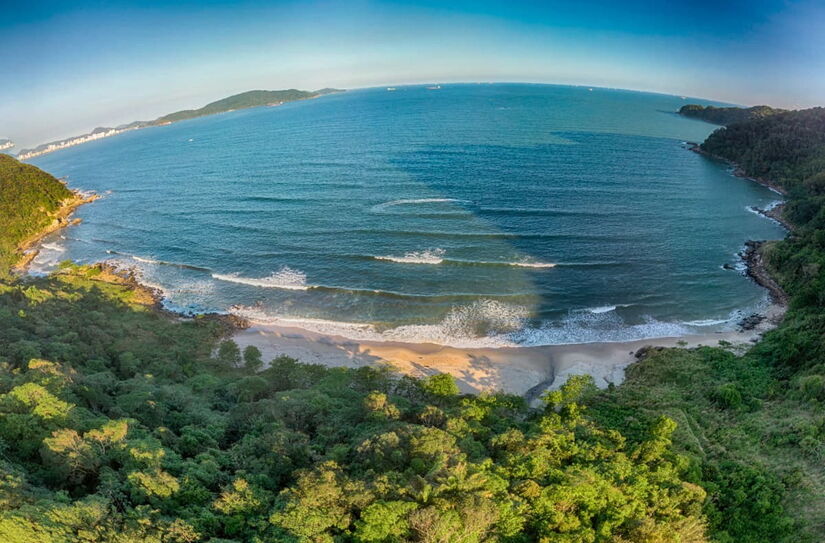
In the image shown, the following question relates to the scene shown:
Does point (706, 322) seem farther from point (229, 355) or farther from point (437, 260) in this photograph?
point (229, 355)

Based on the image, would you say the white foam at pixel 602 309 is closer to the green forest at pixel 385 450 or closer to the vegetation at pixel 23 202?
the green forest at pixel 385 450

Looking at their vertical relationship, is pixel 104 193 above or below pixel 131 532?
above

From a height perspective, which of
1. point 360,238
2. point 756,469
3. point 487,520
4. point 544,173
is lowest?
point 756,469

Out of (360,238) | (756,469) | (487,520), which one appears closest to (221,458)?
(487,520)

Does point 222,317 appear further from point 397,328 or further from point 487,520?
point 487,520

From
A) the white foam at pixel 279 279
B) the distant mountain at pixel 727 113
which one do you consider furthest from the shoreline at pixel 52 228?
the distant mountain at pixel 727 113

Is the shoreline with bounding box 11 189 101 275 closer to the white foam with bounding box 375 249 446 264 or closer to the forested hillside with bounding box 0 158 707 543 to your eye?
the forested hillside with bounding box 0 158 707 543
